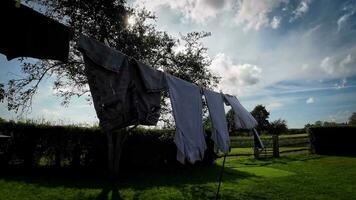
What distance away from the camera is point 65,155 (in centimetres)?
1348

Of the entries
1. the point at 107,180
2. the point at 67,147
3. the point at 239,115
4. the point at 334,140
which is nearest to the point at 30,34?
the point at 239,115

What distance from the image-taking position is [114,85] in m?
4.18

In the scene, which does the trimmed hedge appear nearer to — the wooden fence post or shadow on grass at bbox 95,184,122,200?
shadow on grass at bbox 95,184,122,200

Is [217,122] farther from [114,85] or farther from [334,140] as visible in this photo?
[334,140]

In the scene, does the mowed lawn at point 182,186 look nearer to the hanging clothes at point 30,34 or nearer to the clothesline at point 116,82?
the clothesline at point 116,82

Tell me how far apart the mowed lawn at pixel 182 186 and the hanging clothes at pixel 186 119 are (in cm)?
390

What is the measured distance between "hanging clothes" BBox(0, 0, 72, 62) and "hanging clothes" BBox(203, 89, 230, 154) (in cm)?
377

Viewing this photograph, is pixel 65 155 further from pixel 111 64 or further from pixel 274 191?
pixel 111 64

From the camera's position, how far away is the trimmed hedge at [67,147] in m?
13.0

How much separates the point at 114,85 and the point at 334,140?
951 inches

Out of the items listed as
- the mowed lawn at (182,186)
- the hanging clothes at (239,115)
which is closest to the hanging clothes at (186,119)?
the hanging clothes at (239,115)

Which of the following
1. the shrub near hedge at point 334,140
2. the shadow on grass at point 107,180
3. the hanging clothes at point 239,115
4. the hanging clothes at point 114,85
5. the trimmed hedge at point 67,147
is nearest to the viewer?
the hanging clothes at point 114,85

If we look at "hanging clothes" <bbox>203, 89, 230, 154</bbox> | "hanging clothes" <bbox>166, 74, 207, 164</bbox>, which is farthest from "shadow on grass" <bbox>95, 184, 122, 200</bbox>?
"hanging clothes" <bbox>166, 74, 207, 164</bbox>

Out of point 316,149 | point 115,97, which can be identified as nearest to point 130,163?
point 115,97
